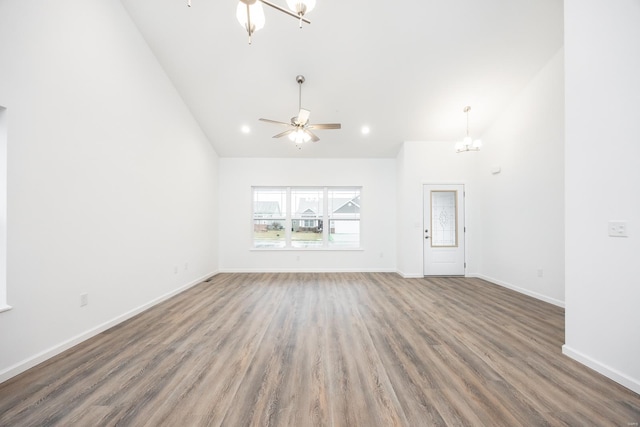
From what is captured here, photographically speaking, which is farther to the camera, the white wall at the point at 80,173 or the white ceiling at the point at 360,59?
the white ceiling at the point at 360,59

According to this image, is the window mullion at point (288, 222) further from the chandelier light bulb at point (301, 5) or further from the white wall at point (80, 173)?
the chandelier light bulb at point (301, 5)

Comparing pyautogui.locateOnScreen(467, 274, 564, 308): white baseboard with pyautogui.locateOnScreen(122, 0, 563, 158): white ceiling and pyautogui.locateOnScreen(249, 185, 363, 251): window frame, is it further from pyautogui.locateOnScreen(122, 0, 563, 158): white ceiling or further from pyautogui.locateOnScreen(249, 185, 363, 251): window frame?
pyautogui.locateOnScreen(122, 0, 563, 158): white ceiling

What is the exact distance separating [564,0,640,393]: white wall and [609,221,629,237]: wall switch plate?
0.03m

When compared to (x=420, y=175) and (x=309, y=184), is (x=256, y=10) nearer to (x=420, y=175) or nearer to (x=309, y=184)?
(x=309, y=184)

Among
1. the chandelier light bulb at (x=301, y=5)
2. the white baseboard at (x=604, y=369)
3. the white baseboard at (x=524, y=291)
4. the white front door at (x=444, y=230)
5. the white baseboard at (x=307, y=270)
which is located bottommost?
the white baseboard at (x=307, y=270)

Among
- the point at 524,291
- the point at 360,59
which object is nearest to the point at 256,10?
the point at 360,59

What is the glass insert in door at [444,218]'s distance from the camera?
18.4 ft

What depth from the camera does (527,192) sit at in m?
4.25

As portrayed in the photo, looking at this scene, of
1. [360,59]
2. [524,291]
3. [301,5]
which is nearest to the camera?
[301,5]

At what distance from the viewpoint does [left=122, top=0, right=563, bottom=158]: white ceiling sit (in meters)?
3.26

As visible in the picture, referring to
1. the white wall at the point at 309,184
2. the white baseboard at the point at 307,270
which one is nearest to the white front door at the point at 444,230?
the white wall at the point at 309,184

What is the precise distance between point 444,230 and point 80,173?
6259 mm

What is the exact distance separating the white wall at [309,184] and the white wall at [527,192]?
6.60ft

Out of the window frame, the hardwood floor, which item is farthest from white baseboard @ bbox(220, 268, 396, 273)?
the hardwood floor
